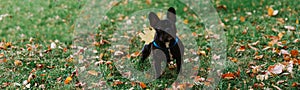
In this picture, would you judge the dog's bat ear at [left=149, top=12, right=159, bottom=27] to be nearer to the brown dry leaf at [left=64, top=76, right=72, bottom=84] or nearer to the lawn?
the lawn

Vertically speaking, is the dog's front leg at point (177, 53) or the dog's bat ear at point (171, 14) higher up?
the dog's bat ear at point (171, 14)

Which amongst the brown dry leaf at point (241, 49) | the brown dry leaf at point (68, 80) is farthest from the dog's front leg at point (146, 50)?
the brown dry leaf at point (241, 49)

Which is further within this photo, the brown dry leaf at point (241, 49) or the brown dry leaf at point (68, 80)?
the brown dry leaf at point (241, 49)

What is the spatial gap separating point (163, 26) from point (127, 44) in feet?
7.41

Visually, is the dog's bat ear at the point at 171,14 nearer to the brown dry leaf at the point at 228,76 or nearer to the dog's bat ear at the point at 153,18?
the dog's bat ear at the point at 153,18

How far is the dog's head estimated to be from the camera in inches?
154

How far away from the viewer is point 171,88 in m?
4.26

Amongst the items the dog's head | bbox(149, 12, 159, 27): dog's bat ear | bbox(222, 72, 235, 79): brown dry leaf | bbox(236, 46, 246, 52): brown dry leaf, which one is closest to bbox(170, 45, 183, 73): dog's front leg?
the dog's head

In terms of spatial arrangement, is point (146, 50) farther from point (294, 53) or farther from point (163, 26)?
point (294, 53)

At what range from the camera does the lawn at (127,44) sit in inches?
174

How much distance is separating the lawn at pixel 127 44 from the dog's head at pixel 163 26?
1.98ft

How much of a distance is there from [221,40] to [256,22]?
1.29 m

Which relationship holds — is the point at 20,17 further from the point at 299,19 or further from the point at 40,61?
the point at 299,19

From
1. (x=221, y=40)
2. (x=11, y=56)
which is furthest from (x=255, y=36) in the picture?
(x=11, y=56)
